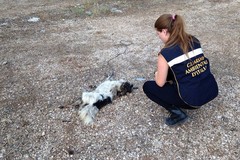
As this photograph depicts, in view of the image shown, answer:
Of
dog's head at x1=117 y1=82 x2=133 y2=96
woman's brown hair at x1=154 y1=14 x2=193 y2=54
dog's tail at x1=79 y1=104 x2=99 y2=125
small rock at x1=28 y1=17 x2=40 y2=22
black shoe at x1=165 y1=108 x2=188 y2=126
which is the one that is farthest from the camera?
small rock at x1=28 y1=17 x2=40 y2=22

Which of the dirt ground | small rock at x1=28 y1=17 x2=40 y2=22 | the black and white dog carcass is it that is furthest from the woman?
small rock at x1=28 y1=17 x2=40 y2=22

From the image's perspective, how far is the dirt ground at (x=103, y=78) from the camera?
3.15 metres

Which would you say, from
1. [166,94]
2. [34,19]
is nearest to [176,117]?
[166,94]

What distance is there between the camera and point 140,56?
A: 5000 mm

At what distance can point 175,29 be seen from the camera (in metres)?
2.87

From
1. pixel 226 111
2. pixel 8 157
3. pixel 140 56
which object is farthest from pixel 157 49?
Answer: pixel 8 157

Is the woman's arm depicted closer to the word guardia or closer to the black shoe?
the word guardia

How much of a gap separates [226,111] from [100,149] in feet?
5.07

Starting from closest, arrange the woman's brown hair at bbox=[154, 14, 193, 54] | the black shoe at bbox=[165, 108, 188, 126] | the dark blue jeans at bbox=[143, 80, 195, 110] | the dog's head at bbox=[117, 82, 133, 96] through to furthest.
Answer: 1. the woman's brown hair at bbox=[154, 14, 193, 54]
2. the dark blue jeans at bbox=[143, 80, 195, 110]
3. the black shoe at bbox=[165, 108, 188, 126]
4. the dog's head at bbox=[117, 82, 133, 96]

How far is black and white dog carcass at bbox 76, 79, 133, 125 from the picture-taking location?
354 centimetres

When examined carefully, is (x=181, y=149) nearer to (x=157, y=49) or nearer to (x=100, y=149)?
(x=100, y=149)

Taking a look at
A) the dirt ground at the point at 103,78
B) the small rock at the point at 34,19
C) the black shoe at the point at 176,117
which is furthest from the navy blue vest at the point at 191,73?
the small rock at the point at 34,19

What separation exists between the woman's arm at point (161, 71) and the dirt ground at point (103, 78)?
59 centimetres

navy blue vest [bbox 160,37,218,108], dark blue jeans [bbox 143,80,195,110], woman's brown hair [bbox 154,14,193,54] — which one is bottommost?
dark blue jeans [bbox 143,80,195,110]
